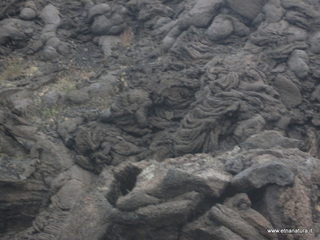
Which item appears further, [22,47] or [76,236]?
[22,47]

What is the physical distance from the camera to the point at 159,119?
40.3ft

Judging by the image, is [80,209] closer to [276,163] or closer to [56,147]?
[56,147]

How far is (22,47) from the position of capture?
16406 mm

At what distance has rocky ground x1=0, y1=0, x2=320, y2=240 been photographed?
25.8 ft

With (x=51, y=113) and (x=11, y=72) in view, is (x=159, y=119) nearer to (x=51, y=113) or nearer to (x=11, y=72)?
(x=51, y=113)

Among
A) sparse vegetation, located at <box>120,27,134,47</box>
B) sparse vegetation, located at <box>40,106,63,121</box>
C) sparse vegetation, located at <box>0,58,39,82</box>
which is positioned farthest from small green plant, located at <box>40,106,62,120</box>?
sparse vegetation, located at <box>120,27,134,47</box>

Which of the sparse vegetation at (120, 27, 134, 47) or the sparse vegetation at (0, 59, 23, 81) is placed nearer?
the sparse vegetation at (0, 59, 23, 81)

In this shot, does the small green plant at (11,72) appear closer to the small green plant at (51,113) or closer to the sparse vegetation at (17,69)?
the sparse vegetation at (17,69)

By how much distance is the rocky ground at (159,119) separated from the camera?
7.85 meters

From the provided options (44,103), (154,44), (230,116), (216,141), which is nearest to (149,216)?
(216,141)

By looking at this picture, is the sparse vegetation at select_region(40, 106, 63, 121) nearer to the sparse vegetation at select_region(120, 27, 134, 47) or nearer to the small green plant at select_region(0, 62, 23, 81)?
the small green plant at select_region(0, 62, 23, 81)

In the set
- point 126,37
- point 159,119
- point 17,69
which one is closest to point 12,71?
point 17,69

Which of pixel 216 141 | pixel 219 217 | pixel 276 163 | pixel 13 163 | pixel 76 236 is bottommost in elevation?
pixel 13 163

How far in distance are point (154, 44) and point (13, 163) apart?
6.86 metres
